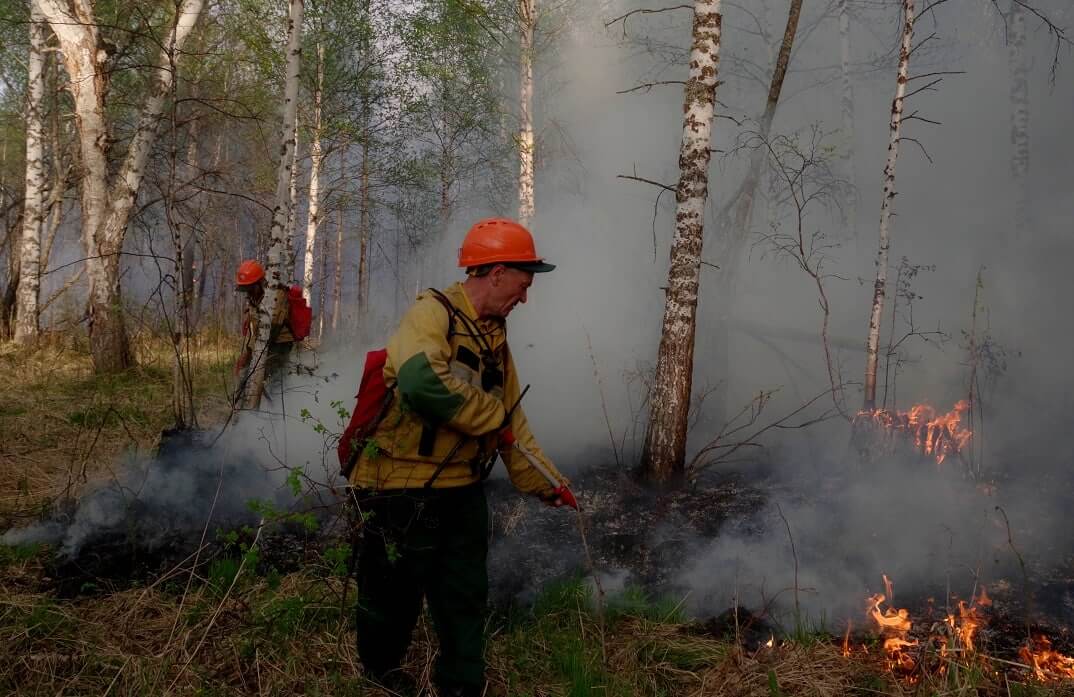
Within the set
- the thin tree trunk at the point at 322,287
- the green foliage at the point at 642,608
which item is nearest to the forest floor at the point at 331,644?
the green foliage at the point at 642,608

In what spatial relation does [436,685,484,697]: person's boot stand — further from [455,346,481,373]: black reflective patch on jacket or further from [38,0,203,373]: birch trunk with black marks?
[38,0,203,373]: birch trunk with black marks

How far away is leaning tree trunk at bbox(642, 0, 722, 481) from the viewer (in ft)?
18.2

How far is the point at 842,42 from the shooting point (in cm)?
1484

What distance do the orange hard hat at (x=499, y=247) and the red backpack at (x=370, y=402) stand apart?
206mm

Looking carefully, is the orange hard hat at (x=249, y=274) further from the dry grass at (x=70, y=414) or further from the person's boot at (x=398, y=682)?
the person's boot at (x=398, y=682)

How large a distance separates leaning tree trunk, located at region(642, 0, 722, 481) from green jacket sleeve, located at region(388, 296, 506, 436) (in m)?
3.52

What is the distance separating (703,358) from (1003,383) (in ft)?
13.8

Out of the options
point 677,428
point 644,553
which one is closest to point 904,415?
point 677,428

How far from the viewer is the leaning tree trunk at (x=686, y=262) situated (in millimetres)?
5535

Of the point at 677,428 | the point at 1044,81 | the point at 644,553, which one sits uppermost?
the point at 1044,81

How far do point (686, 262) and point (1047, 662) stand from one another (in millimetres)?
3534

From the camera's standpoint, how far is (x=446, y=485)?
248cm

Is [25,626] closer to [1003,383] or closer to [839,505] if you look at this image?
[839,505]

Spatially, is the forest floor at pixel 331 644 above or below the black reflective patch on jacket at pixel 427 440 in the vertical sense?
below
